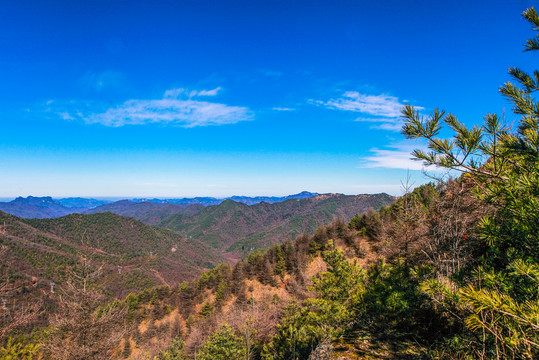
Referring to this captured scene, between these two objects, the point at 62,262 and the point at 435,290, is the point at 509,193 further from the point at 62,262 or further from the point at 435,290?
the point at 62,262

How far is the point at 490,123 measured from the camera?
279 centimetres

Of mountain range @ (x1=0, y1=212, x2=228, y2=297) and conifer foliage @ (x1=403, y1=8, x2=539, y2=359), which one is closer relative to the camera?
conifer foliage @ (x1=403, y1=8, x2=539, y2=359)

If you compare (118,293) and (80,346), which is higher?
(80,346)

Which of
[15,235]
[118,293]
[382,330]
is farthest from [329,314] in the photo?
[15,235]

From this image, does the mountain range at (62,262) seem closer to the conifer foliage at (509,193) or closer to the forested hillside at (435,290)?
the forested hillside at (435,290)

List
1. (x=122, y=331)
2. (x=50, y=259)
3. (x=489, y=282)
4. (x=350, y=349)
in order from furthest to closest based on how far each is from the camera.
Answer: (x=50, y=259), (x=122, y=331), (x=350, y=349), (x=489, y=282)

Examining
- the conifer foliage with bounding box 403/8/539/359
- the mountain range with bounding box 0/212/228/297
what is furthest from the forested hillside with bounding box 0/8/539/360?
the mountain range with bounding box 0/212/228/297

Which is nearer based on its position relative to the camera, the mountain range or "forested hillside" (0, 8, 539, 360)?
"forested hillside" (0, 8, 539, 360)

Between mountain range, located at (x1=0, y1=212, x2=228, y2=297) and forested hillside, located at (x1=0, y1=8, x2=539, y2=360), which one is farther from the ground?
forested hillside, located at (x1=0, y1=8, x2=539, y2=360)

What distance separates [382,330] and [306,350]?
5.94m

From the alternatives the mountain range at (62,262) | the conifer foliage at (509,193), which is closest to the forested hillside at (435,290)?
the conifer foliage at (509,193)

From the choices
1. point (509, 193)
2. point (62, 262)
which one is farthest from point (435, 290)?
point (62, 262)

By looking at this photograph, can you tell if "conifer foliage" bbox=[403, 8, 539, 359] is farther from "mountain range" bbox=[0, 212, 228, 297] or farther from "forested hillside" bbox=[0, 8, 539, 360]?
"mountain range" bbox=[0, 212, 228, 297]

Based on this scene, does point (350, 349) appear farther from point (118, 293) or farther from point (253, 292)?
point (118, 293)
